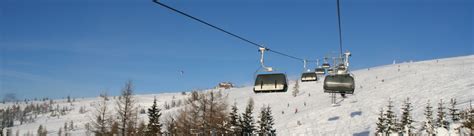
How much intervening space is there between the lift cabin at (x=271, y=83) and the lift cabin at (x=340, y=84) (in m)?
3.91

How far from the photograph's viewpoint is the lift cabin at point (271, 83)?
1324 centimetres

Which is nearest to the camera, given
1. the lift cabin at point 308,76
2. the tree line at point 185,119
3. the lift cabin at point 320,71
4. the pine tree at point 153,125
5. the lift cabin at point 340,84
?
the lift cabin at point 340,84

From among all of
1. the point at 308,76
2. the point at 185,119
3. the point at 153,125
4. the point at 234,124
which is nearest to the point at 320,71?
the point at 308,76

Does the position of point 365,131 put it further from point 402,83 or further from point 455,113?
point 402,83

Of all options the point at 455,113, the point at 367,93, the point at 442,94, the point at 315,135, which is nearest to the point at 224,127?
the point at 315,135

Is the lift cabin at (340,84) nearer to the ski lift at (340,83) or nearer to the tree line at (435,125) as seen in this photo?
the ski lift at (340,83)

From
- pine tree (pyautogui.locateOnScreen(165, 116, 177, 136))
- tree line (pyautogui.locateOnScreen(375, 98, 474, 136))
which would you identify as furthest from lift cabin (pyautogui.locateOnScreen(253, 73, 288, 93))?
pine tree (pyautogui.locateOnScreen(165, 116, 177, 136))

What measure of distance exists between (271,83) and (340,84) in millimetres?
4379

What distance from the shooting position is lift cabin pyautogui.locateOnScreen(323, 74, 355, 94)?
16219 mm

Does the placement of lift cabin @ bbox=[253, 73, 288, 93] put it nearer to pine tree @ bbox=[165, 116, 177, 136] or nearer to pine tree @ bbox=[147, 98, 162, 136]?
pine tree @ bbox=[165, 116, 177, 136]

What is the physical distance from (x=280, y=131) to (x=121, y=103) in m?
28.5

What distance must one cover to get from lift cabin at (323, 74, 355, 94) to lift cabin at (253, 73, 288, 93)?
391cm

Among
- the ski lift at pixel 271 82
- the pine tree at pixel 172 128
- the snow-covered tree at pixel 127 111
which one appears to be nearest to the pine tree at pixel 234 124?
the pine tree at pixel 172 128

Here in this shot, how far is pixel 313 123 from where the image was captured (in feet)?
177
